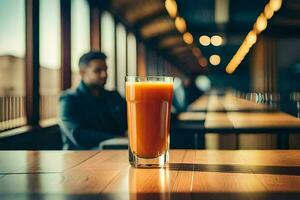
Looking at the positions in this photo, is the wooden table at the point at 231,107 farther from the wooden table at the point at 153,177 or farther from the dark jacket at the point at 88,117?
the wooden table at the point at 153,177

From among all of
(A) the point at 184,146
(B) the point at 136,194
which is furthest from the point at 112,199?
(A) the point at 184,146

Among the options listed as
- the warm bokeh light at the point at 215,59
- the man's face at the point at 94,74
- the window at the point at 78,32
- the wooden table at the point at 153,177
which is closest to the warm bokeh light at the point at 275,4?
the window at the point at 78,32

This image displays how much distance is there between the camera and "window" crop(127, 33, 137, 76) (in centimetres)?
1050

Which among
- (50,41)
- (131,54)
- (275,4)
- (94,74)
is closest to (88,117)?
(94,74)

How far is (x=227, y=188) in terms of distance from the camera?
0.72 m

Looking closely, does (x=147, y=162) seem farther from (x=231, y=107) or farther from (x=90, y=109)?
(x=231, y=107)

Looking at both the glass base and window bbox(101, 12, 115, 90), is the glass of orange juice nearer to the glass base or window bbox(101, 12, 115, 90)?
the glass base

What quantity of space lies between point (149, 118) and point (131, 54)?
9991mm

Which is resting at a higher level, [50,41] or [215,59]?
[215,59]

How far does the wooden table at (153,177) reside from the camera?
2.24ft

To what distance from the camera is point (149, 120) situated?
3.09 feet

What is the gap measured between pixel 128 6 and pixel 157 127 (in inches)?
307

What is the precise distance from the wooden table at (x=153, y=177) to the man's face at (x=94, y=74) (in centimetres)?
212

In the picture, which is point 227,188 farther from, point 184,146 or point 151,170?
point 184,146
